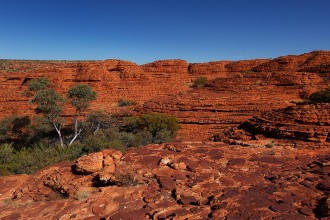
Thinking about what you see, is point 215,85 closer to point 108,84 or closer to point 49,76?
point 108,84

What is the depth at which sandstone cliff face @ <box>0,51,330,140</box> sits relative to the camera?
20672 mm

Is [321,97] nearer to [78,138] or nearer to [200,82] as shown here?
[78,138]

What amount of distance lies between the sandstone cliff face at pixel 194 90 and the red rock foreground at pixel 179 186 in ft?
36.1

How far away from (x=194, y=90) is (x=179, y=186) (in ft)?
77.3

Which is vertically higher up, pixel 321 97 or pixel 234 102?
pixel 321 97

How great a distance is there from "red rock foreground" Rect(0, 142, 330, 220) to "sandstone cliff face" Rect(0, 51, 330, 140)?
1101cm

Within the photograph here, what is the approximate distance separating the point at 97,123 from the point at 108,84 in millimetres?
14452

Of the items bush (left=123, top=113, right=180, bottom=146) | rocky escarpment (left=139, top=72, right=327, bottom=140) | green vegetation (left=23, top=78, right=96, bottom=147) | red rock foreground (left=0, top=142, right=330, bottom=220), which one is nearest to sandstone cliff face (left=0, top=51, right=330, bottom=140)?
rocky escarpment (left=139, top=72, right=327, bottom=140)

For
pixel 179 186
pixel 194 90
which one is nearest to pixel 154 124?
pixel 194 90

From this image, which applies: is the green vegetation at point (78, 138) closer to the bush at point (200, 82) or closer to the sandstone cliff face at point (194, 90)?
the sandstone cliff face at point (194, 90)

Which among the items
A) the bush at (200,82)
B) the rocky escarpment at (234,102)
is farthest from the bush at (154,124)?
the bush at (200,82)

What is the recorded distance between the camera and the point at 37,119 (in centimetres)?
2153

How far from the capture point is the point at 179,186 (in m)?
6.06

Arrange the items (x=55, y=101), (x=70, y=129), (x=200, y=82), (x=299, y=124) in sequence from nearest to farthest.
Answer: (x=299, y=124) < (x=55, y=101) < (x=70, y=129) < (x=200, y=82)
